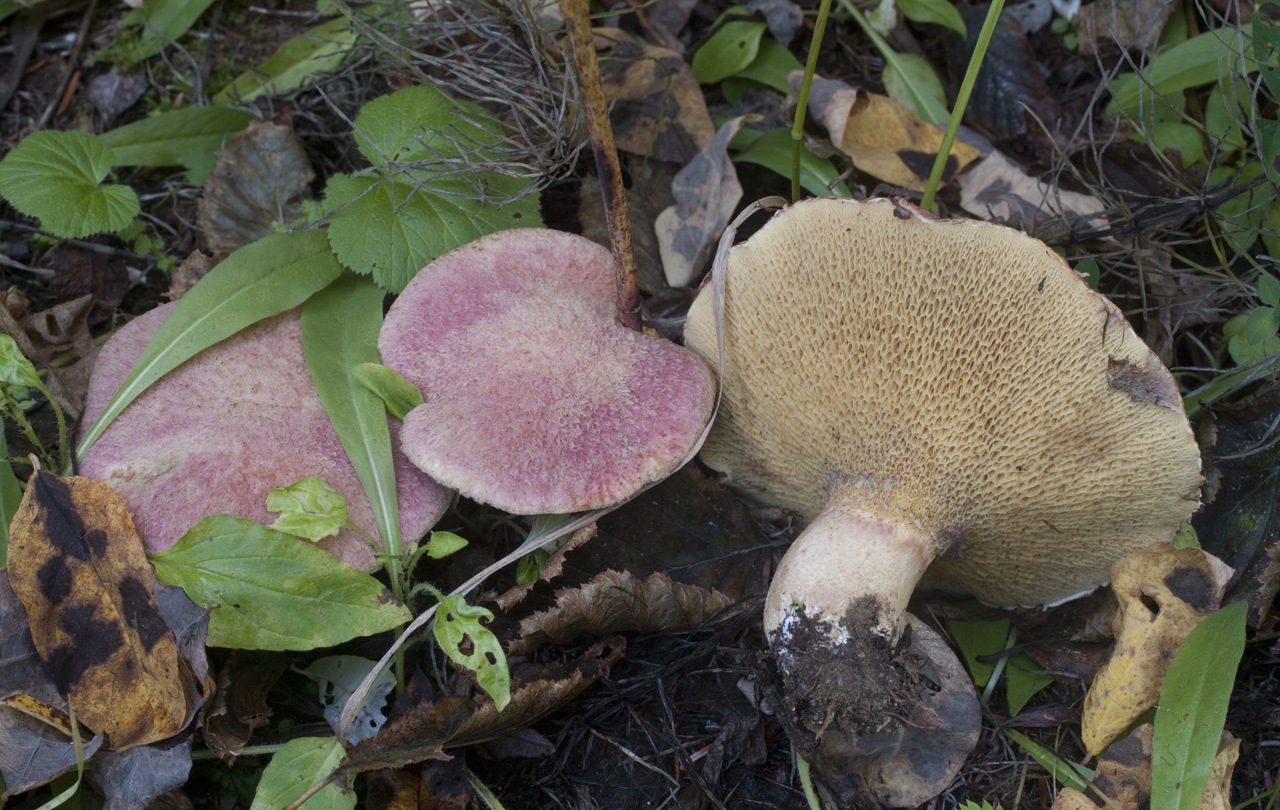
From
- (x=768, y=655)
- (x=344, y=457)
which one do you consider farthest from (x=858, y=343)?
(x=344, y=457)

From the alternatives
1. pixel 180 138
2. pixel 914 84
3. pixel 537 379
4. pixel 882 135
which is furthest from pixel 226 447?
pixel 914 84

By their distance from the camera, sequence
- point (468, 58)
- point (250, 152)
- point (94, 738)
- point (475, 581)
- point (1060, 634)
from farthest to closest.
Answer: point (250, 152)
point (468, 58)
point (1060, 634)
point (475, 581)
point (94, 738)

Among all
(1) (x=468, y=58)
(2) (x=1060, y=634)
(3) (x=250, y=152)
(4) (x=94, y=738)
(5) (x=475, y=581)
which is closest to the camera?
(4) (x=94, y=738)

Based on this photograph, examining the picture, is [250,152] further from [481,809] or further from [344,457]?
[481,809]

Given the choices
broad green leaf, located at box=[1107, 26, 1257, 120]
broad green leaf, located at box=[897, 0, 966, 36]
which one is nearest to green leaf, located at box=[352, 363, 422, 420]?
broad green leaf, located at box=[897, 0, 966, 36]

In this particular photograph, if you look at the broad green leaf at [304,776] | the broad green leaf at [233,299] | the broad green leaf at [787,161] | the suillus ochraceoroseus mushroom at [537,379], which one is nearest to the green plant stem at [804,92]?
the broad green leaf at [787,161]

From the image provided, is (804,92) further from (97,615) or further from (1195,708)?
(97,615)
